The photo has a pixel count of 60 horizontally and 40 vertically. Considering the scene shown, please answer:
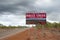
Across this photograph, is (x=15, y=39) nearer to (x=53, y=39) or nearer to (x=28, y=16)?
(x=53, y=39)

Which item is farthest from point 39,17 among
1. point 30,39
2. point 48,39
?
point 48,39

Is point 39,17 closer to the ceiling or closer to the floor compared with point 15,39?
closer to the ceiling

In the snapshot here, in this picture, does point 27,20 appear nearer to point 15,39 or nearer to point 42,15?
point 42,15

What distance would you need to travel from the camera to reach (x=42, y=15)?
1786 centimetres

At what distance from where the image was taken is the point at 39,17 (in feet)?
58.9

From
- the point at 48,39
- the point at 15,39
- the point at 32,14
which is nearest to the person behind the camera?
the point at 32,14

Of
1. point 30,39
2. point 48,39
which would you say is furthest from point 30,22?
point 48,39

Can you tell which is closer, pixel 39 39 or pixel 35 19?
pixel 35 19

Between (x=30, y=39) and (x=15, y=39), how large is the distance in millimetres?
1961

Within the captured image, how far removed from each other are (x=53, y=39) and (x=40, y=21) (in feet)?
Result: 48.7

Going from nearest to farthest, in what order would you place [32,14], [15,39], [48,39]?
[32,14]
[15,39]
[48,39]

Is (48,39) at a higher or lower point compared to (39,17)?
lower

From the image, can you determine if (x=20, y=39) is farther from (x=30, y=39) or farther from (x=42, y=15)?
(x=42, y=15)

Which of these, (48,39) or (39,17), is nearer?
(39,17)
